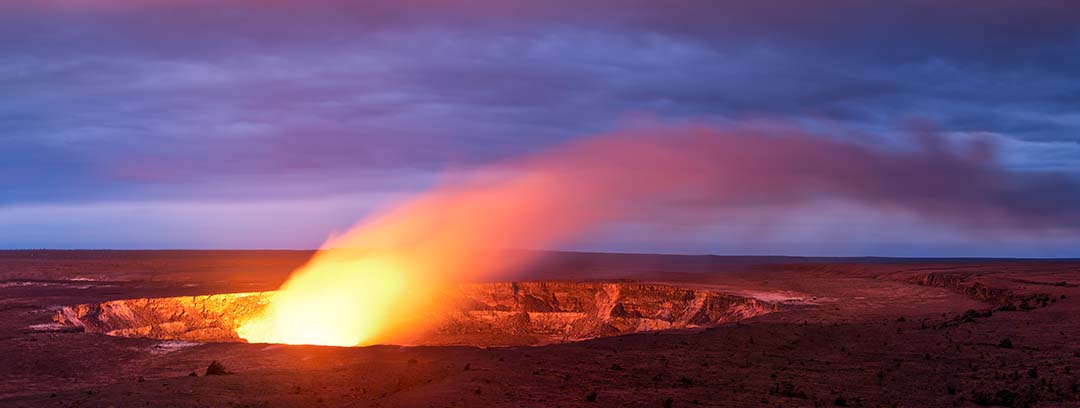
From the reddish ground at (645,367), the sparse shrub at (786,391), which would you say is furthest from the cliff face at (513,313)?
the sparse shrub at (786,391)

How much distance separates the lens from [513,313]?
66562 millimetres

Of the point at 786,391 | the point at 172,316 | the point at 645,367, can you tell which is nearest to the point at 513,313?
the point at 172,316

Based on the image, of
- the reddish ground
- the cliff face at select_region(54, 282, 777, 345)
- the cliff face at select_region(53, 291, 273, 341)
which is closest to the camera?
the reddish ground

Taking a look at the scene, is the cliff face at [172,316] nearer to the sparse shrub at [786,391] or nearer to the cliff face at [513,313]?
the cliff face at [513,313]

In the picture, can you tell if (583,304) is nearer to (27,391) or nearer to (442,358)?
(442,358)

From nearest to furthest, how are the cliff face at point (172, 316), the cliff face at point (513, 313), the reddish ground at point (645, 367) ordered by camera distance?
the reddish ground at point (645, 367), the cliff face at point (172, 316), the cliff face at point (513, 313)

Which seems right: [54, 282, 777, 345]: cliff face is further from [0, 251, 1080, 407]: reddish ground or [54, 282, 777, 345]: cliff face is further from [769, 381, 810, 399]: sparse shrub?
[769, 381, 810, 399]: sparse shrub

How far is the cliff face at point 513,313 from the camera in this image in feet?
170

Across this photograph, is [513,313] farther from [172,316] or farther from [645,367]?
[645,367]

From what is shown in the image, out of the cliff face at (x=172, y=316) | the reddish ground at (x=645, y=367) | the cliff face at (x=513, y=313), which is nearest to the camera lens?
the reddish ground at (x=645, y=367)

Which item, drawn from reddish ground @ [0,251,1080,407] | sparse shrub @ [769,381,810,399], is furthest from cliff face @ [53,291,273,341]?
sparse shrub @ [769,381,810,399]

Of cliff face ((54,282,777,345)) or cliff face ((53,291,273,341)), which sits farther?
cliff face ((54,282,777,345))

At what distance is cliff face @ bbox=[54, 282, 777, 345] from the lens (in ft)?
170

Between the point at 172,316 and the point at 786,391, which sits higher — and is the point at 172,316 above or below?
below
